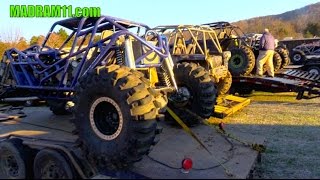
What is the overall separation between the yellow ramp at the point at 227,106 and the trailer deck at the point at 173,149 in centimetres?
267

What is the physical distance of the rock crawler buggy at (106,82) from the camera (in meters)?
4.68

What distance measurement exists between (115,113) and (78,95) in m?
0.52

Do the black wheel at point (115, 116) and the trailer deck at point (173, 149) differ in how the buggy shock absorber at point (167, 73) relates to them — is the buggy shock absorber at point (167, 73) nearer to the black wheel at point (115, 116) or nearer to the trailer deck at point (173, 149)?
the trailer deck at point (173, 149)

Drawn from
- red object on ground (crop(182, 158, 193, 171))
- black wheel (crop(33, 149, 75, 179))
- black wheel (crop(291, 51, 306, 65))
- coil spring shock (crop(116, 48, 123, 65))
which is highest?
coil spring shock (crop(116, 48, 123, 65))

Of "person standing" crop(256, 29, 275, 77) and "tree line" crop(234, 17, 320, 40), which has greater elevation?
"tree line" crop(234, 17, 320, 40)

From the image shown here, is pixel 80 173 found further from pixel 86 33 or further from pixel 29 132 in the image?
pixel 86 33

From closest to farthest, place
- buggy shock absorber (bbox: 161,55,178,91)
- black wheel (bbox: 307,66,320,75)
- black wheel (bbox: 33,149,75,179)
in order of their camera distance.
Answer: black wheel (bbox: 33,149,75,179)
buggy shock absorber (bbox: 161,55,178,91)
black wheel (bbox: 307,66,320,75)

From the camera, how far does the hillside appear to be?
5645cm

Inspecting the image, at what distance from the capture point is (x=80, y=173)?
15.8 feet

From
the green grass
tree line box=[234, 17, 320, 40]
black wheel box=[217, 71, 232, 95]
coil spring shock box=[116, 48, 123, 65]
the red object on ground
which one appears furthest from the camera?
tree line box=[234, 17, 320, 40]

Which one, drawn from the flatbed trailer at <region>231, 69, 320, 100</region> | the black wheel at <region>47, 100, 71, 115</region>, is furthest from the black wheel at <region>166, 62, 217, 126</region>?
the flatbed trailer at <region>231, 69, 320, 100</region>

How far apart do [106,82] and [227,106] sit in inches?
252

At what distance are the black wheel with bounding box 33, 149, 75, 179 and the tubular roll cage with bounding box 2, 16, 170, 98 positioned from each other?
1574 mm

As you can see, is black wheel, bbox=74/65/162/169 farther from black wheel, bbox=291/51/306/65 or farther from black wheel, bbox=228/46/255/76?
black wheel, bbox=291/51/306/65
